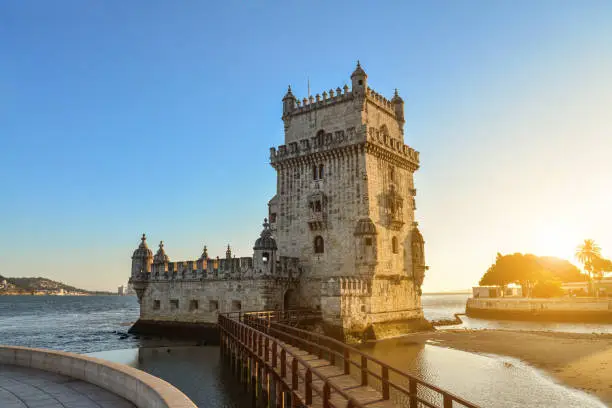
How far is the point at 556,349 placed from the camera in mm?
31625

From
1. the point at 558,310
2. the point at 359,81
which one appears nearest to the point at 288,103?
the point at 359,81

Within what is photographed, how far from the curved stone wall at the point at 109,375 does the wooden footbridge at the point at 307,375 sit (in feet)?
11.7

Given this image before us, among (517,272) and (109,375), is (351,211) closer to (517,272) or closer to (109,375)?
(109,375)

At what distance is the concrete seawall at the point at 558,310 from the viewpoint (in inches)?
2360

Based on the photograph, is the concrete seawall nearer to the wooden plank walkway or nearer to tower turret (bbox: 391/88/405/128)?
tower turret (bbox: 391/88/405/128)

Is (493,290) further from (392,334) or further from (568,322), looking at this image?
(392,334)

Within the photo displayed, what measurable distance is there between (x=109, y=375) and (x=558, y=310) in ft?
216

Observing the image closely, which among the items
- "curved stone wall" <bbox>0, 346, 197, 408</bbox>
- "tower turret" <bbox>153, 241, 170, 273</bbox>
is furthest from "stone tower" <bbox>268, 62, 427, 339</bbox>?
"curved stone wall" <bbox>0, 346, 197, 408</bbox>

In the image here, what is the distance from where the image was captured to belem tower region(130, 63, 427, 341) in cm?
3416

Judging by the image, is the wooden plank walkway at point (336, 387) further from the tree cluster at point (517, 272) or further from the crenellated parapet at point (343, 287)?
the tree cluster at point (517, 272)

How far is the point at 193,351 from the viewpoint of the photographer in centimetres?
3162

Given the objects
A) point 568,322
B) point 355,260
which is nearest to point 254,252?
point 355,260

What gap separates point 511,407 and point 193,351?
837 inches

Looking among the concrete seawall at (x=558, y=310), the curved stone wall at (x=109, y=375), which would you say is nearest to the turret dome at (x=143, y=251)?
the curved stone wall at (x=109, y=375)
